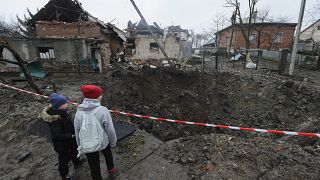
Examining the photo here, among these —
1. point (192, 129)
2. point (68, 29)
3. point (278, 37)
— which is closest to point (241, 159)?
point (192, 129)

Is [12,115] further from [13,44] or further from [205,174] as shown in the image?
[13,44]

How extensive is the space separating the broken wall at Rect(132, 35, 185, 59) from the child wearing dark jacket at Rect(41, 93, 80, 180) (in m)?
21.0

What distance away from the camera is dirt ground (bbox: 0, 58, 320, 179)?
3.46 metres

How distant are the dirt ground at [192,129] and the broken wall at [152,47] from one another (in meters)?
10.6

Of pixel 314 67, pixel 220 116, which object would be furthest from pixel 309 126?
pixel 314 67

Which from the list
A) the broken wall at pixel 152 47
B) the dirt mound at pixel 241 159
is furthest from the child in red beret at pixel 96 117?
the broken wall at pixel 152 47

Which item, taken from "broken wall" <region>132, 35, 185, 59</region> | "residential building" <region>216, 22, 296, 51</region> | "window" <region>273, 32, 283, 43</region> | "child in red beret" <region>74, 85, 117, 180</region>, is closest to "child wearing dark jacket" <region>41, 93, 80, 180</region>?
"child in red beret" <region>74, 85, 117, 180</region>

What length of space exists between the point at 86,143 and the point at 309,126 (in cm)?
682

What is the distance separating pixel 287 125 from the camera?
7207 mm

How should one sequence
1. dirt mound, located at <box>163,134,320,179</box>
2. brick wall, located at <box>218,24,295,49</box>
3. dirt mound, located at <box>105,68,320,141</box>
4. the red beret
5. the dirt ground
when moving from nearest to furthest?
1. the red beret
2. dirt mound, located at <box>163,134,320,179</box>
3. the dirt ground
4. dirt mound, located at <box>105,68,320,141</box>
5. brick wall, located at <box>218,24,295,49</box>

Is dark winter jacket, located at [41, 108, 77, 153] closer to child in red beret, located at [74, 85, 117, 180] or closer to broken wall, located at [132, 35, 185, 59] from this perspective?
child in red beret, located at [74, 85, 117, 180]

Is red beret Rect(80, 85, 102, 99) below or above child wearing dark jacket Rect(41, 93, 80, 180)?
above

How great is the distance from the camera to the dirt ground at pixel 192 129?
11.4ft

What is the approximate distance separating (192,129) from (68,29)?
1465cm
